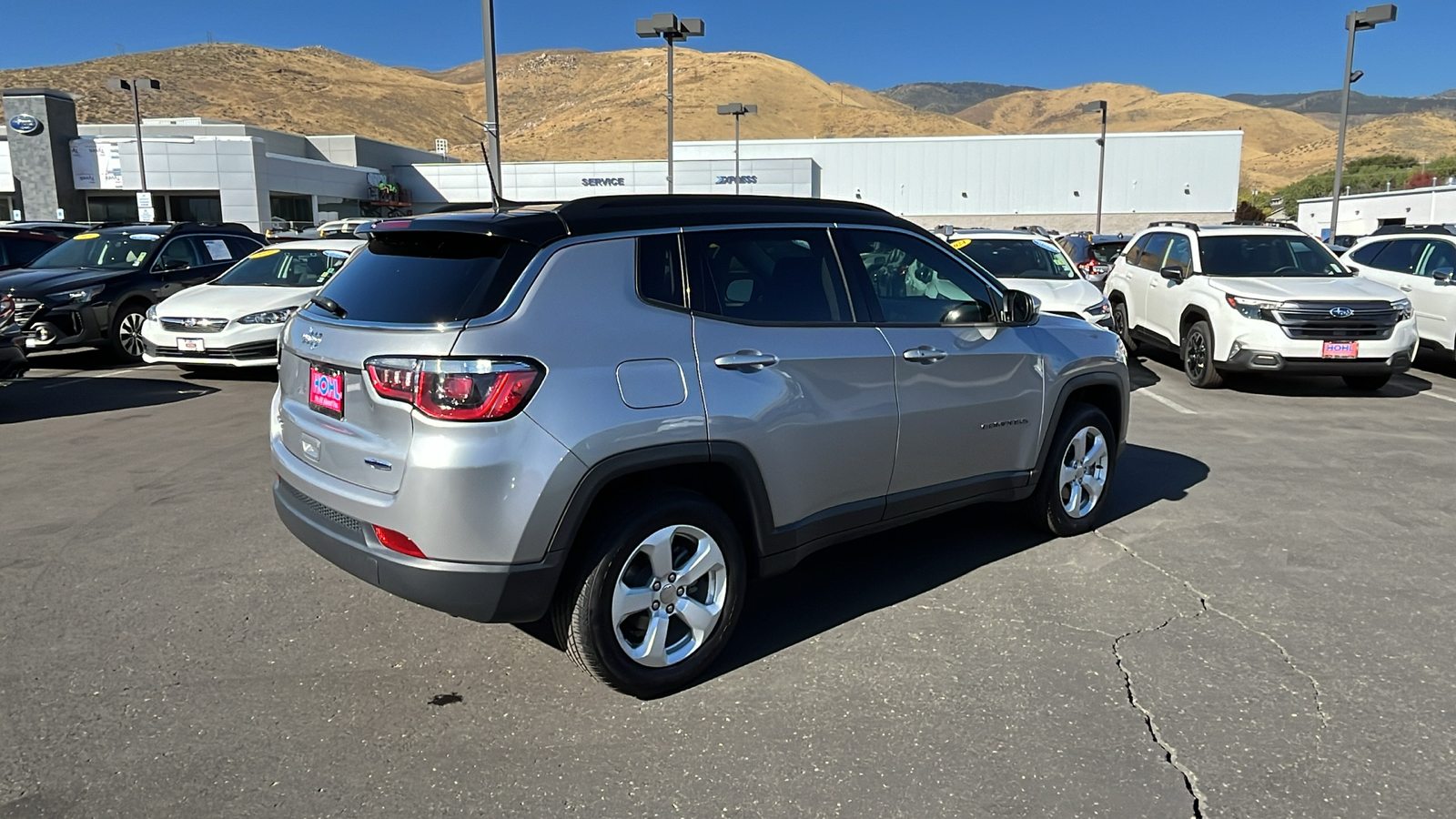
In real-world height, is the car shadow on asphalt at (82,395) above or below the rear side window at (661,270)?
below

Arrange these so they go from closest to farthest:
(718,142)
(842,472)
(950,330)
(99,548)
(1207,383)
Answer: (842,472)
(950,330)
(99,548)
(1207,383)
(718,142)

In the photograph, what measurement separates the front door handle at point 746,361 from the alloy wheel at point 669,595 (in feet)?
1.95

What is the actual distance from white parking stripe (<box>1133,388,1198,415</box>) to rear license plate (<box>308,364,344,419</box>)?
799 centimetres

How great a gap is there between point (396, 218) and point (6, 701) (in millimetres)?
2181

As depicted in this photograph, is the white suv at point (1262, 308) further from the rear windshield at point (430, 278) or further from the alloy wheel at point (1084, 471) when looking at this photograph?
the rear windshield at point (430, 278)

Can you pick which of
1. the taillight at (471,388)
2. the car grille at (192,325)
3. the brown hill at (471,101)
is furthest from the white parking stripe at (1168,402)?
the brown hill at (471,101)

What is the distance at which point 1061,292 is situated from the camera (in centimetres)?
980

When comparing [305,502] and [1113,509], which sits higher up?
[305,502]

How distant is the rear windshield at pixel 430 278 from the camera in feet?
11.0

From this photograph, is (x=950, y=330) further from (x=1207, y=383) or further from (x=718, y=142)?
(x=718, y=142)

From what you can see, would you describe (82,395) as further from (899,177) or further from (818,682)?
(899,177)

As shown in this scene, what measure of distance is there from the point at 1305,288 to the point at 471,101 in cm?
16713

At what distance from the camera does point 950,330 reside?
4.55m

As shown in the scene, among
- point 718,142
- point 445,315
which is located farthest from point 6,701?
point 718,142
